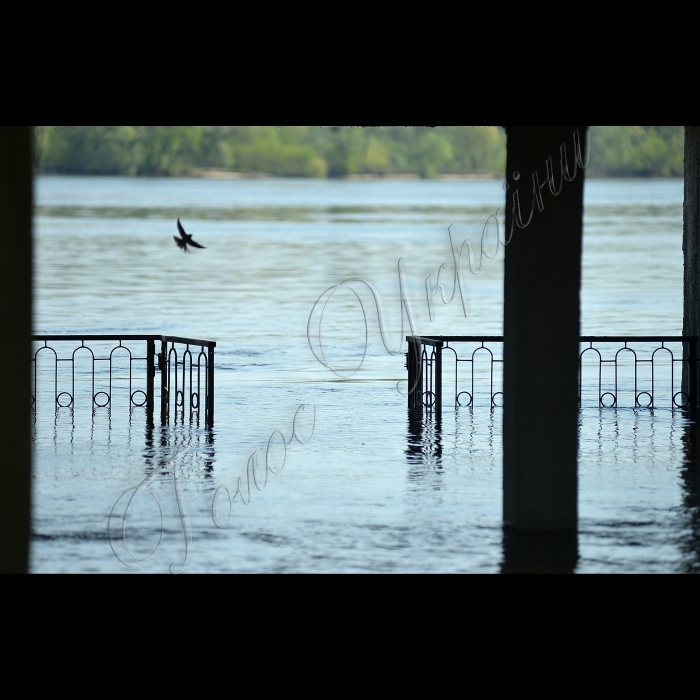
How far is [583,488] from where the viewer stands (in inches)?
381

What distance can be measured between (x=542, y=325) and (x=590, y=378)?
39.2ft

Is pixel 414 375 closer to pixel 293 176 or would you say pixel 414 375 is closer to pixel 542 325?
pixel 542 325

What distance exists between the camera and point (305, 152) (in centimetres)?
6388

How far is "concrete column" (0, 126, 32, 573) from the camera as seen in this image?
766 cm

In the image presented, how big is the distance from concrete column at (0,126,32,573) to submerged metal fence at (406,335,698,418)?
5.11 meters

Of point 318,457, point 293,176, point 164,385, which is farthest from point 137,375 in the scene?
point 293,176

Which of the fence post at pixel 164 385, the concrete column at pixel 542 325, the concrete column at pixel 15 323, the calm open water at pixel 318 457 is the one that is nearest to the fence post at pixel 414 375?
the calm open water at pixel 318 457

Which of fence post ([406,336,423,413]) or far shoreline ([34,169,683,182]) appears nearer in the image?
fence post ([406,336,423,413])

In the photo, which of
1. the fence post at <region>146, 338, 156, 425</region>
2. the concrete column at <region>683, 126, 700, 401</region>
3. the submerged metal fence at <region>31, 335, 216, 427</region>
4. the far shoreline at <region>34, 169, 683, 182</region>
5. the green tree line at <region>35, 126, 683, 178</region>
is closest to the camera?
the submerged metal fence at <region>31, 335, 216, 427</region>

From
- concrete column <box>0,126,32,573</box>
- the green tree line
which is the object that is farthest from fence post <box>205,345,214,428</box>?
the green tree line

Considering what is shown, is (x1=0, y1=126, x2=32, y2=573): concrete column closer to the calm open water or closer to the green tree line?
the calm open water
